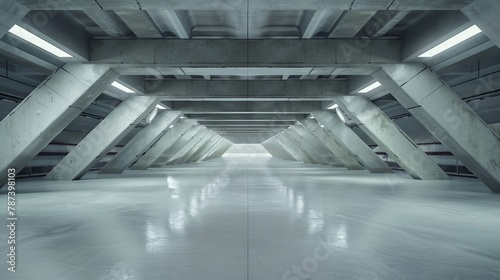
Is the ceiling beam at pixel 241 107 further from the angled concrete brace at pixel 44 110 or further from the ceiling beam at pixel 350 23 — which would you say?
the ceiling beam at pixel 350 23

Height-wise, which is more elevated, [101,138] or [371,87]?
[371,87]

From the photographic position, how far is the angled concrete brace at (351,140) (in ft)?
79.8

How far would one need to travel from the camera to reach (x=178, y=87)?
60.8 feet

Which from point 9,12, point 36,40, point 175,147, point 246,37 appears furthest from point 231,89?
point 175,147

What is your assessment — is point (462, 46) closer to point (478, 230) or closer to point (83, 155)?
point (478, 230)

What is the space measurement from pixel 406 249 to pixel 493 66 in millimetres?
11772

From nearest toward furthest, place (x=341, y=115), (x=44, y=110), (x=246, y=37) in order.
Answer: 1. (x=246, y=37)
2. (x=44, y=110)
3. (x=341, y=115)

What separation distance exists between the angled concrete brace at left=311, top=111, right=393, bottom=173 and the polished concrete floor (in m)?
13.2

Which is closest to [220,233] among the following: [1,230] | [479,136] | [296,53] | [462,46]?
[1,230]

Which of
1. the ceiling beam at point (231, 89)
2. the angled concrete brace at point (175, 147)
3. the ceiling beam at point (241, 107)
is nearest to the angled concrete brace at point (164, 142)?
the angled concrete brace at point (175, 147)

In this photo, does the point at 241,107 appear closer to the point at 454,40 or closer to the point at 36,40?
the point at 36,40

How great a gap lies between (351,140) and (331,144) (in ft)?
19.0

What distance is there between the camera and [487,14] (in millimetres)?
7887

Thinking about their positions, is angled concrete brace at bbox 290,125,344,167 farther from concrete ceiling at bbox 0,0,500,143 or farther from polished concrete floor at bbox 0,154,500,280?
polished concrete floor at bbox 0,154,500,280
